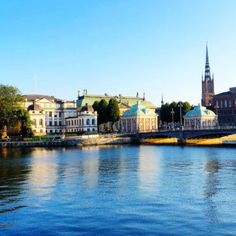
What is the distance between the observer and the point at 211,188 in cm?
3838

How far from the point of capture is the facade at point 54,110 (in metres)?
165

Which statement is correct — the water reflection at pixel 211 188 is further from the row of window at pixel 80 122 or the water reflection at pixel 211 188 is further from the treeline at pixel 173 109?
the treeline at pixel 173 109

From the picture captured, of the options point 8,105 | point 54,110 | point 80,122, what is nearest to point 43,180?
point 8,105

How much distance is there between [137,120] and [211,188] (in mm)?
125987

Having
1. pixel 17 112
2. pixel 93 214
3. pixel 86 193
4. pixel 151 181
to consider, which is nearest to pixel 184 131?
pixel 17 112

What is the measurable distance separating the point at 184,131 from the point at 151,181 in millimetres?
81065

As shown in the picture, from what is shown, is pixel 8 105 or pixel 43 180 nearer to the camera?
pixel 43 180

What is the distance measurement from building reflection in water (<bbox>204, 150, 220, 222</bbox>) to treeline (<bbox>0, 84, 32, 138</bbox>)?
3181 inches

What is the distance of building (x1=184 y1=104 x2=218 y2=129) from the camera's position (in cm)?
16025

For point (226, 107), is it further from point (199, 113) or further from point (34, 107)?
point (34, 107)

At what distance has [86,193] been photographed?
36.6 m

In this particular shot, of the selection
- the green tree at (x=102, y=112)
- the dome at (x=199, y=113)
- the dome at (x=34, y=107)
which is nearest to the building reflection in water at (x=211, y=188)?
the dome at (x=199, y=113)

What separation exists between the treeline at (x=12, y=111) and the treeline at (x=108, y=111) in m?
35.7

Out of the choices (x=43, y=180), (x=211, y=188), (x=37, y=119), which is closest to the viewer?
(x=211, y=188)
